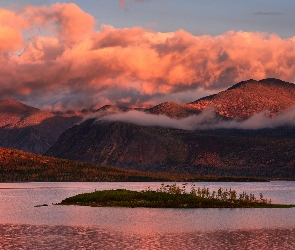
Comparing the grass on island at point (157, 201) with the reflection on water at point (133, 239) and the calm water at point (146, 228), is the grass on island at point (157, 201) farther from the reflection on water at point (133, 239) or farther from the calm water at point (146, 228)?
the reflection on water at point (133, 239)

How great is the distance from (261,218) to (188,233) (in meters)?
30.6

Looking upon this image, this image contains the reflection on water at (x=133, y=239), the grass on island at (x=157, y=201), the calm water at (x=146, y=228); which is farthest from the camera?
the grass on island at (x=157, y=201)

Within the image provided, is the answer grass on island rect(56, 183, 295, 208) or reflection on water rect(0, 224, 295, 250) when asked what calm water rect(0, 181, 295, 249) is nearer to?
reflection on water rect(0, 224, 295, 250)

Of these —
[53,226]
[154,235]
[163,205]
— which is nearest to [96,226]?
[53,226]

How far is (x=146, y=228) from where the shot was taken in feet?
321

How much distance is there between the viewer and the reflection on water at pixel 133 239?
75.4 m

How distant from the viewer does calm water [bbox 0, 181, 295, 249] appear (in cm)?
7750

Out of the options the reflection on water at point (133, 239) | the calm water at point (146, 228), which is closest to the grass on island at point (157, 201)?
the calm water at point (146, 228)

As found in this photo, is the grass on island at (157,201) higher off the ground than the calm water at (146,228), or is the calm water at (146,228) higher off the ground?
the grass on island at (157,201)

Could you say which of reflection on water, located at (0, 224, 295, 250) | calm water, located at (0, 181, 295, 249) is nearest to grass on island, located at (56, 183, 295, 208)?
calm water, located at (0, 181, 295, 249)

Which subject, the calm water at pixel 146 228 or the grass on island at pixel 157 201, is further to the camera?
the grass on island at pixel 157 201

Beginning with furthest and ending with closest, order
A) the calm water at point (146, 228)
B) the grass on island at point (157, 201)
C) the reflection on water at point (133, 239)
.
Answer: the grass on island at point (157, 201) → the calm water at point (146, 228) → the reflection on water at point (133, 239)

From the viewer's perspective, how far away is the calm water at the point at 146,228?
254ft

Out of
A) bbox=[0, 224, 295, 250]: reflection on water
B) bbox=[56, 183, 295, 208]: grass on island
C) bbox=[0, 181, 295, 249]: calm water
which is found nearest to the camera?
bbox=[0, 224, 295, 250]: reflection on water
